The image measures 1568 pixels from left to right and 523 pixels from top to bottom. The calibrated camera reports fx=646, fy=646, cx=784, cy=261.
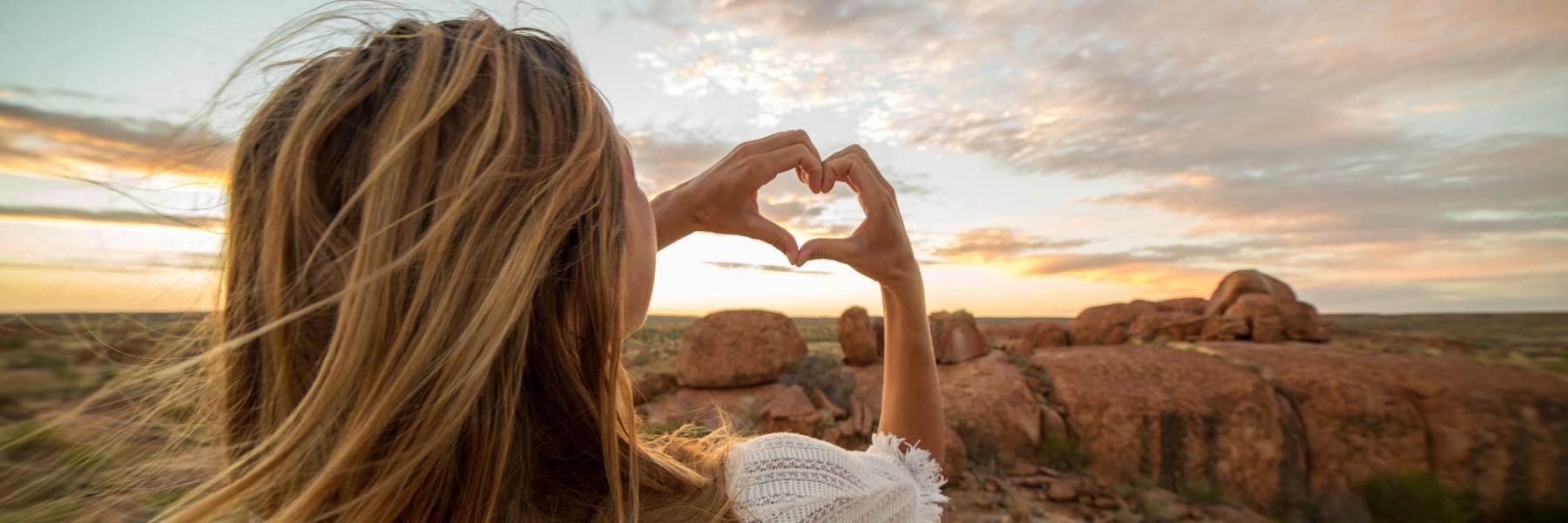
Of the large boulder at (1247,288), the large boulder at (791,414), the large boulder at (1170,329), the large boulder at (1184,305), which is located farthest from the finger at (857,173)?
the large boulder at (1184,305)

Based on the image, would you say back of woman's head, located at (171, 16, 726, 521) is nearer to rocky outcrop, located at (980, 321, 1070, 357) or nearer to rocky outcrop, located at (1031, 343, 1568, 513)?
rocky outcrop, located at (1031, 343, 1568, 513)

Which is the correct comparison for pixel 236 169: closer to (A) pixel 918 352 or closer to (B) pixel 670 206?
(B) pixel 670 206

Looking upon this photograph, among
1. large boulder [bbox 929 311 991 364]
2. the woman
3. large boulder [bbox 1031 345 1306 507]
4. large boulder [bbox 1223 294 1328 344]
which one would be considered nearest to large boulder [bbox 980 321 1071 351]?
large boulder [bbox 929 311 991 364]

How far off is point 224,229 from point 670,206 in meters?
0.89

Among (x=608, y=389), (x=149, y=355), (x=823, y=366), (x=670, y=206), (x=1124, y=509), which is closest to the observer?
(x=608, y=389)

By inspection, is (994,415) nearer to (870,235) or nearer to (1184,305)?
(870,235)

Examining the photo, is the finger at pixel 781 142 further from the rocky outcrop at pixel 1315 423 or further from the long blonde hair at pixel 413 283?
the rocky outcrop at pixel 1315 423

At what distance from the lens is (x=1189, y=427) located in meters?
7.89

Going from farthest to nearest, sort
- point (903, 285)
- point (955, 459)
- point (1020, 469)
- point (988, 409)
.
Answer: point (988, 409) → point (1020, 469) → point (955, 459) → point (903, 285)

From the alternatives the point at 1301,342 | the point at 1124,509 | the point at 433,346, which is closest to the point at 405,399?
the point at 433,346

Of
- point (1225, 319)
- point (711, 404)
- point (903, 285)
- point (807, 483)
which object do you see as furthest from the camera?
point (1225, 319)

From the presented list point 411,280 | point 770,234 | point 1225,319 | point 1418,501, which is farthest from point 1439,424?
point 411,280

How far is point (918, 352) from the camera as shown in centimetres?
177

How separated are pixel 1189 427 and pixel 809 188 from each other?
821cm
